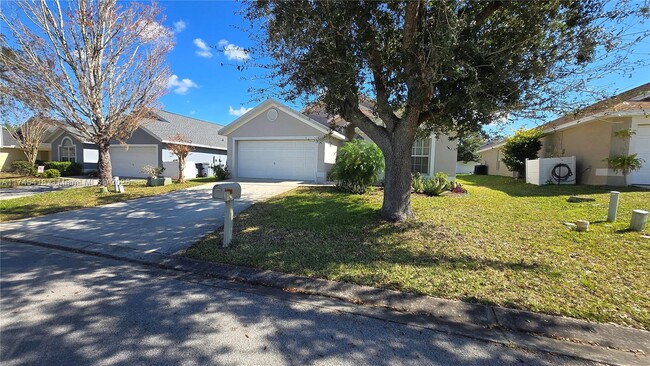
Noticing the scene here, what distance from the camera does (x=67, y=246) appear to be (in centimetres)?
520

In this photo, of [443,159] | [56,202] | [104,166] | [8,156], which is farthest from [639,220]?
[8,156]

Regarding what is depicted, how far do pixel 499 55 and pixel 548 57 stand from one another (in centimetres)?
74

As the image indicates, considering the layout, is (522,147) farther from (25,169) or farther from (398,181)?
(25,169)

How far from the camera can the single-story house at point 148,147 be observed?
61.7ft

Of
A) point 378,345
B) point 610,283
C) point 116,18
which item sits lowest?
point 378,345

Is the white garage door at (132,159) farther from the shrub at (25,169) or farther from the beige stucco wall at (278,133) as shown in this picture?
the beige stucco wall at (278,133)

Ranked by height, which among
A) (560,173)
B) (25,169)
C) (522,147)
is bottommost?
(25,169)

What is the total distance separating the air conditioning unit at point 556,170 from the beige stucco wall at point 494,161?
8.99m

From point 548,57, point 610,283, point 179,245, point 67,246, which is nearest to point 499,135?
point 548,57

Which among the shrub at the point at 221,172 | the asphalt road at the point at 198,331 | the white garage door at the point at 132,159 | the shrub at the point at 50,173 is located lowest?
the asphalt road at the point at 198,331

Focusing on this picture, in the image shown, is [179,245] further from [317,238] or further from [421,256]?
[421,256]

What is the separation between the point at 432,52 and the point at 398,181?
8.08ft

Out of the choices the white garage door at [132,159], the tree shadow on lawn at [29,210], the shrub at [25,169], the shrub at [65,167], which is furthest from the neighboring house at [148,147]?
the tree shadow on lawn at [29,210]

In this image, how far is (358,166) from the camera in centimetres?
950
